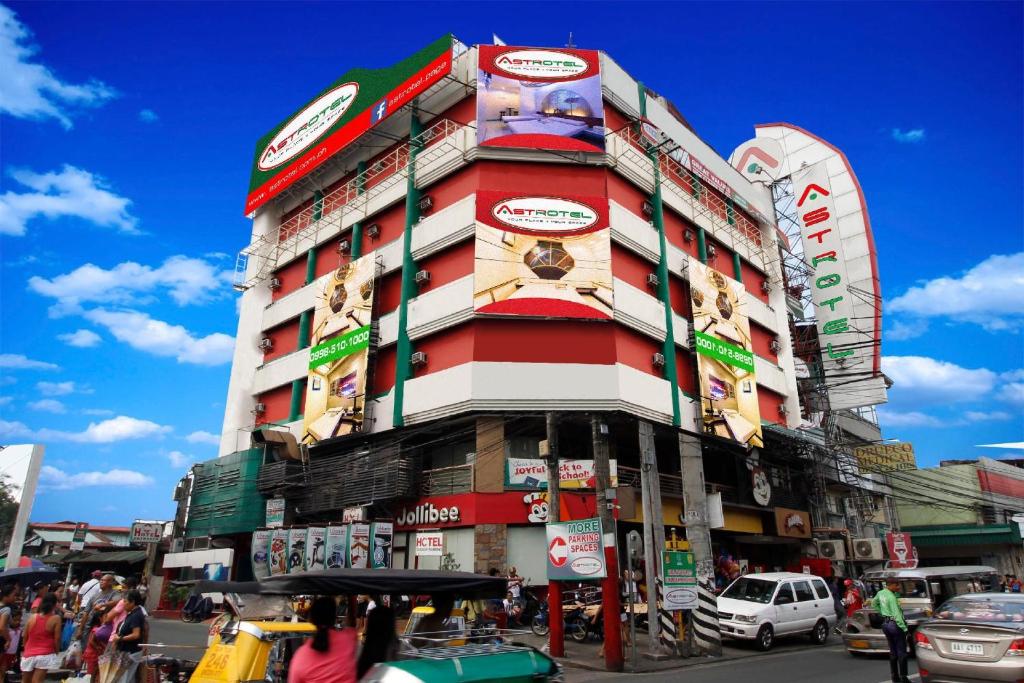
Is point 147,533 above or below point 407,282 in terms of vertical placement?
below

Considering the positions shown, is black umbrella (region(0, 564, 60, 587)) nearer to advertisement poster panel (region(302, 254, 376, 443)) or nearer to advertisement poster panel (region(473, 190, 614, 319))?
advertisement poster panel (region(302, 254, 376, 443))

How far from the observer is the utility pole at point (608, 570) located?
14797mm

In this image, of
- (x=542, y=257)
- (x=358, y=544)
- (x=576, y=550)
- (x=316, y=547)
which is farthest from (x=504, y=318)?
(x=576, y=550)

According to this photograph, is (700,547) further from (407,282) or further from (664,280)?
(407,282)

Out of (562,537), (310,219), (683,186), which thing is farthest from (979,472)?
(310,219)

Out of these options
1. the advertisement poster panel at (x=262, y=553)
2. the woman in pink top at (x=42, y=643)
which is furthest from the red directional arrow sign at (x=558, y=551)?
the advertisement poster panel at (x=262, y=553)

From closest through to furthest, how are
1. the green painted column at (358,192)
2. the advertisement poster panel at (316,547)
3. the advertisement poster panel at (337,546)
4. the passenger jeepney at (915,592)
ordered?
the passenger jeepney at (915,592), the advertisement poster panel at (337,546), the advertisement poster panel at (316,547), the green painted column at (358,192)

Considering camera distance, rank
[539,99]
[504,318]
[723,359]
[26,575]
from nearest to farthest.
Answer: [26,575] → [504,318] → [539,99] → [723,359]

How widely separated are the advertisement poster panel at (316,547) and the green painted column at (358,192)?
13.4 metres

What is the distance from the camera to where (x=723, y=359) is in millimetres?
30719

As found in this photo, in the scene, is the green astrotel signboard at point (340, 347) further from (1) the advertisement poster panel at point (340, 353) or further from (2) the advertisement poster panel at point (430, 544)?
(2) the advertisement poster panel at point (430, 544)

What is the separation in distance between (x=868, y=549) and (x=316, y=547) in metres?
26.6

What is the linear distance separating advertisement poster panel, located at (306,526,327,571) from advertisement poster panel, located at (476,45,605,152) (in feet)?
54.2

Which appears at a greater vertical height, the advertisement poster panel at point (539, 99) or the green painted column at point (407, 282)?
the advertisement poster panel at point (539, 99)
